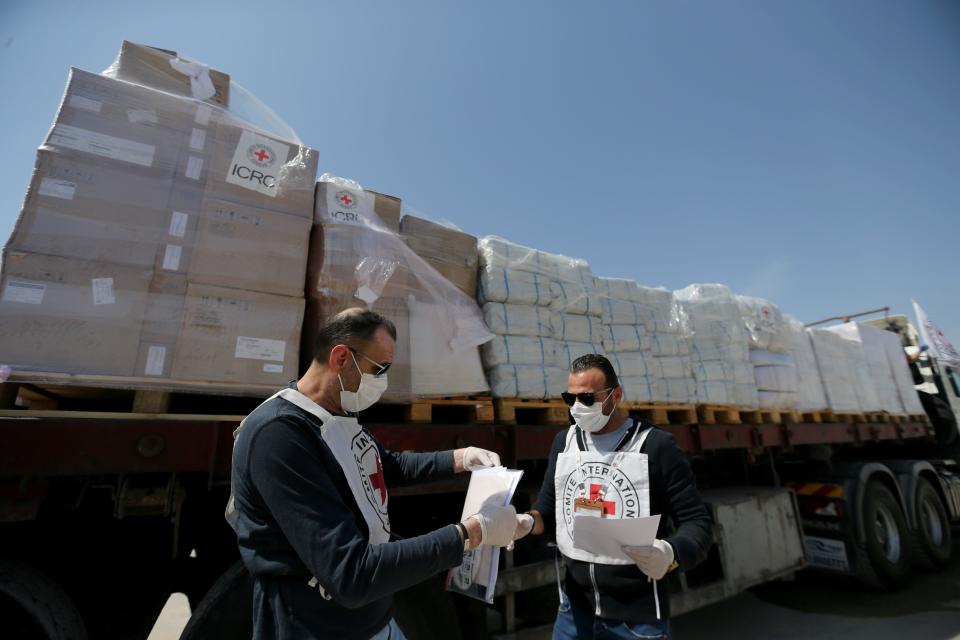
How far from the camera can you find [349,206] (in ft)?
9.04

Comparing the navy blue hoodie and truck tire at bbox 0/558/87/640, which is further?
truck tire at bbox 0/558/87/640

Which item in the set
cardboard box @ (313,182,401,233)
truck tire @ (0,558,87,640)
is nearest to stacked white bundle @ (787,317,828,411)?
cardboard box @ (313,182,401,233)

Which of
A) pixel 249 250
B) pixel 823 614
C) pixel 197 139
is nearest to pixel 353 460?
pixel 249 250

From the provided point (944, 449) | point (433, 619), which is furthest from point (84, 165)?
point (944, 449)

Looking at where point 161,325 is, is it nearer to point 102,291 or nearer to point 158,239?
point 102,291

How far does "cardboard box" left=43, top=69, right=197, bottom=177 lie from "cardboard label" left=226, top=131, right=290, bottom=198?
0.77 feet

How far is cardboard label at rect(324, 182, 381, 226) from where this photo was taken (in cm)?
268

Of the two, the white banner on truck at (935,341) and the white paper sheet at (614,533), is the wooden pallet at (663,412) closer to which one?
the white paper sheet at (614,533)

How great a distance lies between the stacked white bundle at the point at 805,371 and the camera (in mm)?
5238

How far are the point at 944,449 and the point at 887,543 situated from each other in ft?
12.3

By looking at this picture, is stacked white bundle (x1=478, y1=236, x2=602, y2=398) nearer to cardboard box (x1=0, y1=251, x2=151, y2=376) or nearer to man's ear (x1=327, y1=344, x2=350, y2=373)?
man's ear (x1=327, y1=344, x2=350, y2=373)

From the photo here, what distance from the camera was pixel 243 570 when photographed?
2.12 metres

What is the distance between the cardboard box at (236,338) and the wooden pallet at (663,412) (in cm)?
254

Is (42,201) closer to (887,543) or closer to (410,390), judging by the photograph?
(410,390)
